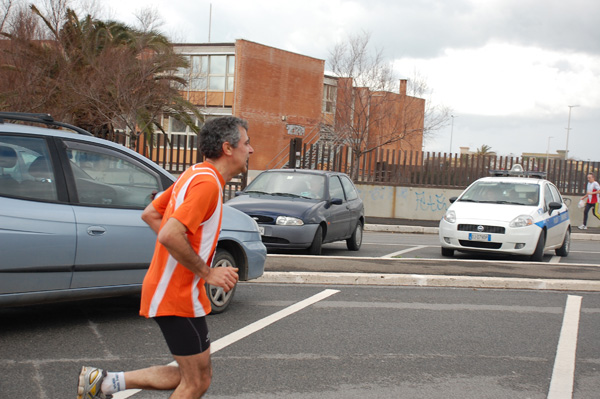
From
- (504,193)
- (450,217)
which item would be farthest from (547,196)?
(450,217)

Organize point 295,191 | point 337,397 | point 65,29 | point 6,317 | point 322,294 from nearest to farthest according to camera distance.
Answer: point 337,397 → point 6,317 → point 322,294 → point 295,191 → point 65,29

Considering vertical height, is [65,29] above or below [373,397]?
above

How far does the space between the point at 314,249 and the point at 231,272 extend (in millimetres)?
8882

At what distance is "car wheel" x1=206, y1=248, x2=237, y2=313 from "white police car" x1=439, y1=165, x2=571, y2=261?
675 cm

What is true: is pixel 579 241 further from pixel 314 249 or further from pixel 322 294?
pixel 322 294

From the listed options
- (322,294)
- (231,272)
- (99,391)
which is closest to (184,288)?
(231,272)

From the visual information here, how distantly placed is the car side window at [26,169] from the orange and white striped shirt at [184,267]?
2804 millimetres

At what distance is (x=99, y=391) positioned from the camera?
3686mm

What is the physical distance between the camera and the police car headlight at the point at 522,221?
12917 millimetres

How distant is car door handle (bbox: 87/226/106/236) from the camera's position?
19.9 ft

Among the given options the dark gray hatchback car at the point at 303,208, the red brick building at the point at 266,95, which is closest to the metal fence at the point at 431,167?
the dark gray hatchback car at the point at 303,208

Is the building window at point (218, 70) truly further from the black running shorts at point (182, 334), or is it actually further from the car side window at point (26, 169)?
the black running shorts at point (182, 334)

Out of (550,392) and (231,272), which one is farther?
(550,392)

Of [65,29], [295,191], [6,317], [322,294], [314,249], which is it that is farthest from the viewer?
[65,29]
